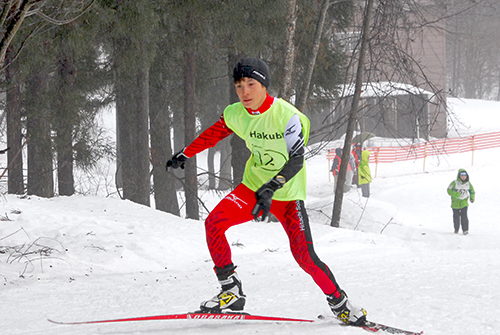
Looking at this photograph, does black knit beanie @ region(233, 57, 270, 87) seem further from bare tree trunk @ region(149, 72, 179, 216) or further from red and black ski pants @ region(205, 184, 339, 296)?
bare tree trunk @ region(149, 72, 179, 216)

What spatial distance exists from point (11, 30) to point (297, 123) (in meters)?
2.65

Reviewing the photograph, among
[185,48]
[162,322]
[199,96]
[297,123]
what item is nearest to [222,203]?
[297,123]

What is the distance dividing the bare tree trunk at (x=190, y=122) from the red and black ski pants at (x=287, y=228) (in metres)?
8.93

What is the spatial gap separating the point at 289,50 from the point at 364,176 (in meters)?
9.83

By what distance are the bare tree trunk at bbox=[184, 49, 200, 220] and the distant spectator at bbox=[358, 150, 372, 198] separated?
24.8 feet

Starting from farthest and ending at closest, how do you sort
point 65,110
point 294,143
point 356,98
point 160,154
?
point 160,154 → point 356,98 → point 65,110 → point 294,143

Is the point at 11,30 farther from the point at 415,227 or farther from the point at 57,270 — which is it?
the point at 415,227

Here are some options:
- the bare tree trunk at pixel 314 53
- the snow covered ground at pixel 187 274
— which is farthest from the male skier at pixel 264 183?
the bare tree trunk at pixel 314 53

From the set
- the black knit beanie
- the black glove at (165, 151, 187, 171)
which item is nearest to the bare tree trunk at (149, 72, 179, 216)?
the black glove at (165, 151, 187, 171)

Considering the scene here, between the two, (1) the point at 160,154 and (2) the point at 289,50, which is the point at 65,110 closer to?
(1) the point at 160,154

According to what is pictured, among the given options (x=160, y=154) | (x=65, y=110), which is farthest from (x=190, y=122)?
(x=65, y=110)

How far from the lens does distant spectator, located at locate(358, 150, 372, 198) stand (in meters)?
19.2

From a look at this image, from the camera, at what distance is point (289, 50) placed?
10.4 m

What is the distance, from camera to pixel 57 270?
667cm
